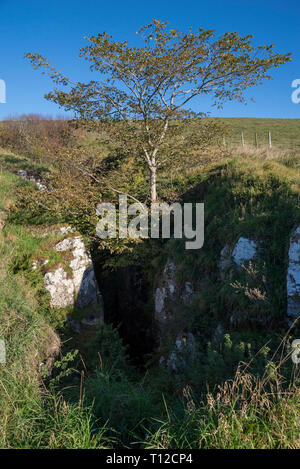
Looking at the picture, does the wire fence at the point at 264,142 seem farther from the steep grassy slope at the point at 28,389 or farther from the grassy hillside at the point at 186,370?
the steep grassy slope at the point at 28,389

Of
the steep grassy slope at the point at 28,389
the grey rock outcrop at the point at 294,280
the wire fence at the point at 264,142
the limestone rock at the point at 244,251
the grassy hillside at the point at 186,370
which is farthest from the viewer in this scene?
the wire fence at the point at 264,142

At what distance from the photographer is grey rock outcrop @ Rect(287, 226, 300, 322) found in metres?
4.34

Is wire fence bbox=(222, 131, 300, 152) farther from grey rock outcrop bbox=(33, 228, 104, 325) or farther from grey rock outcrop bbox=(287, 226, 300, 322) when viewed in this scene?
grey rock outcrop bbox=(287, 226, 300, 322)

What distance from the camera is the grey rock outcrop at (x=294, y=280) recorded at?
434cm

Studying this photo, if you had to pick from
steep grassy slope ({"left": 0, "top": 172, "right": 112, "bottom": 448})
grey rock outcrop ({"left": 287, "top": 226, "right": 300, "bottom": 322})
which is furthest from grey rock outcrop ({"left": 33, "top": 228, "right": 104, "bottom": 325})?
grey rock outcrop ({"left": 287, "top": 226, "right": 300, "bottom": 322})

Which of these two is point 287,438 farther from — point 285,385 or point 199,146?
point 199,146

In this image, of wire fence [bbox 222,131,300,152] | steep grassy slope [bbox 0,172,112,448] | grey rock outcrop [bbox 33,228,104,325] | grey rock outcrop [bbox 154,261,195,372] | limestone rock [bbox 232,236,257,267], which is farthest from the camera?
wire fence [bbox 222,131,300,152]

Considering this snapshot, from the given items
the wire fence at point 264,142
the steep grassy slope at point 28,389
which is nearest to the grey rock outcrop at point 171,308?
the steep grassy slope at point 28,389

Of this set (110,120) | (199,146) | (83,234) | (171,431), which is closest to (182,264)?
(83,234)

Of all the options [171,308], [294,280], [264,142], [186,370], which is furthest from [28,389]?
[264,142]

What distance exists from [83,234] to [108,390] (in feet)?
19.0

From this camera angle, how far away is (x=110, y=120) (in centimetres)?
929

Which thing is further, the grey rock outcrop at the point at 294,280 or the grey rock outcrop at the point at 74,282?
the grey rock outcrop at the point at 74,282

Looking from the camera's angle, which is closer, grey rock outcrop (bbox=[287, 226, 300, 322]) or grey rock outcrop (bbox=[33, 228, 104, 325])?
grey rock outcrop (bbox=[287, 226, 300, 322])
